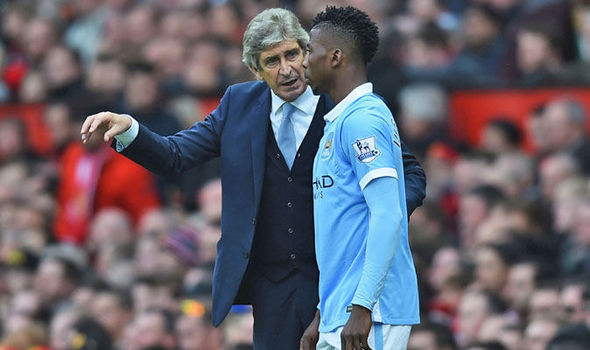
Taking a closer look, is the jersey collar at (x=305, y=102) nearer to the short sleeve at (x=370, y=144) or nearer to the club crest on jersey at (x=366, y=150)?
the short sleeve at (x=370, y=144)

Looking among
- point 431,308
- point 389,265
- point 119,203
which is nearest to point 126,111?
point 119,203

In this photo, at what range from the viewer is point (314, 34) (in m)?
5.11

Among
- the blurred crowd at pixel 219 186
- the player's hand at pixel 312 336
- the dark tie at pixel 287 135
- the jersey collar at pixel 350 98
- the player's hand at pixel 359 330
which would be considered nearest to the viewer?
the player's hand at pixel 359 330

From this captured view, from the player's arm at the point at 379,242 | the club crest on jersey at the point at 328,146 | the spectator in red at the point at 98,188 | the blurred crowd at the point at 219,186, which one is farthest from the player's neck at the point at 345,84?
the spectator in red at the point at 98,188

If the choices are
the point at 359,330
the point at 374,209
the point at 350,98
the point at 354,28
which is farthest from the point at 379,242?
the point at 354,28

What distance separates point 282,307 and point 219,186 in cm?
475

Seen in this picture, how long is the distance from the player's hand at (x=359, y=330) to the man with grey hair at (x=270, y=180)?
766mm

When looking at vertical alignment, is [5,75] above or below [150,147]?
above

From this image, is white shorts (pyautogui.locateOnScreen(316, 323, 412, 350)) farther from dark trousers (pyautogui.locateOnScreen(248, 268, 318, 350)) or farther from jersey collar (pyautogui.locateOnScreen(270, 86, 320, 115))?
jersey collar (pyautogui.locateOnScreen(270, 86, 320, 115))

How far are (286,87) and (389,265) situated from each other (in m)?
1.08

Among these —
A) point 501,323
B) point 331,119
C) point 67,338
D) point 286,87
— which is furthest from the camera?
point 67,338

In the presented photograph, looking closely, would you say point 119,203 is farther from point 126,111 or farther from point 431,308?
point 431,308

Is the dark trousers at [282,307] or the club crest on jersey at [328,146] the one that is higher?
the club crest on jersey at [328,146]

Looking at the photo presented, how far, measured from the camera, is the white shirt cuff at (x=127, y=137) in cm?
532
